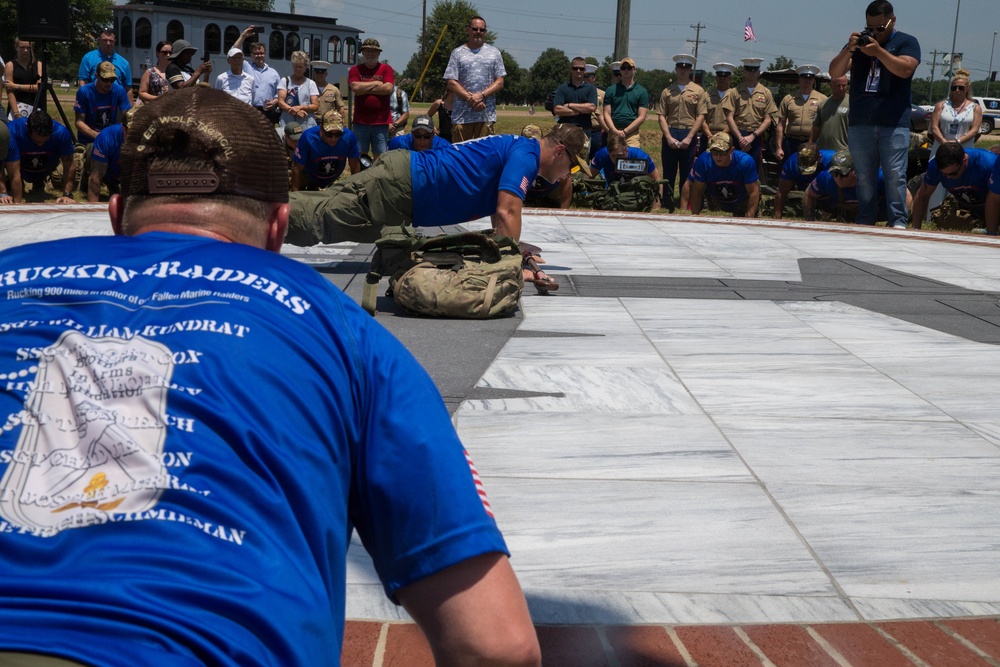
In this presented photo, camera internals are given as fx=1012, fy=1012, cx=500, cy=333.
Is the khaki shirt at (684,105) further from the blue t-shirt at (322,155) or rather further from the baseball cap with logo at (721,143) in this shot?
the blue t-shirt at (322,155)

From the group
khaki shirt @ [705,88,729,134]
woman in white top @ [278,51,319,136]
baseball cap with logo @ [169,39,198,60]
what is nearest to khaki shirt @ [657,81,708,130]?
khaki shirt @ [705,88,729,134]

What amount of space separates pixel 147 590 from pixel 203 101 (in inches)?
31.6

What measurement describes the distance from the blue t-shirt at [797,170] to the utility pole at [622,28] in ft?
16.3

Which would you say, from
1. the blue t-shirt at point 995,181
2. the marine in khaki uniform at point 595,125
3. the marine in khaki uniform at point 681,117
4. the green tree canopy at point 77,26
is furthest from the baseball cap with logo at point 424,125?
the green tree canopy at point 77,26

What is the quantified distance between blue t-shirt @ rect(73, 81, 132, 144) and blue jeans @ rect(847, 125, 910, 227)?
26.4 feet

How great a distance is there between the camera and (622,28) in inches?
640

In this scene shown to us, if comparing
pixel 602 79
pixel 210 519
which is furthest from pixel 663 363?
pixel 602 79

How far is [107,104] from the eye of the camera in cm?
1165

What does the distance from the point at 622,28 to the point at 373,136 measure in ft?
20.2

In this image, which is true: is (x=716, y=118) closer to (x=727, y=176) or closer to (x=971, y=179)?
(x=727, y=176)

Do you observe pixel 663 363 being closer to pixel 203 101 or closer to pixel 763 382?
pixel 763 382

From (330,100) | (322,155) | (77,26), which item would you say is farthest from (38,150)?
(77,26)

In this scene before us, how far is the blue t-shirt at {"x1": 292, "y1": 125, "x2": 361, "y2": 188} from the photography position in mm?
10188

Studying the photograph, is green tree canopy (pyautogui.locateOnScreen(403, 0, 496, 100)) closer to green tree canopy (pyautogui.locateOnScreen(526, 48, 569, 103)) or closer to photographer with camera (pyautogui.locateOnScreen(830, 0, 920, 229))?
green tree canopy (pyautogui.locateOnScreen(526, 48, 569, 103))
